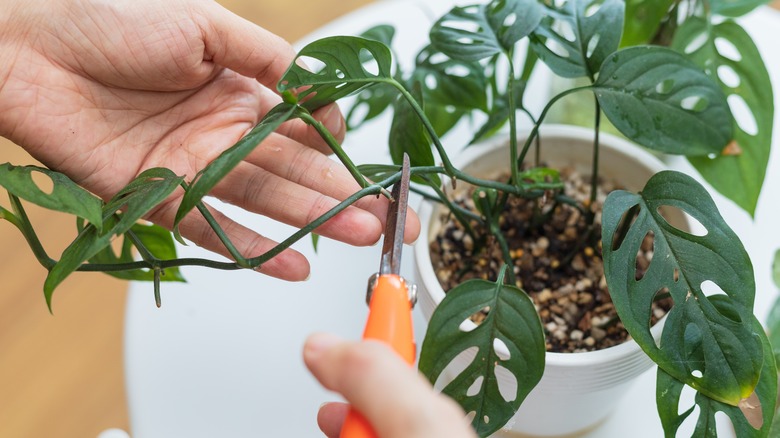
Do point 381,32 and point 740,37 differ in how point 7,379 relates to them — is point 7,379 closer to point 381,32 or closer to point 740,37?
point 381,32

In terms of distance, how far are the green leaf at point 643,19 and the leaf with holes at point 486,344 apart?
1.35 ft

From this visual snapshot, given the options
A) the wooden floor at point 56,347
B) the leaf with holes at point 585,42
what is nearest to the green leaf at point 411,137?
the leaf with holes at point 585,42

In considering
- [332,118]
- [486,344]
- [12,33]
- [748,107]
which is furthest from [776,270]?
[12,33]

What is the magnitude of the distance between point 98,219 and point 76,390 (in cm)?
98

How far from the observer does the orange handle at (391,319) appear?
18.9 inches

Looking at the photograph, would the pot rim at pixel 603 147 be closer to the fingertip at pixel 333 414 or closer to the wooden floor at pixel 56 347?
the fingertip at pixel 333 414

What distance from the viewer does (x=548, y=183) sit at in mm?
733

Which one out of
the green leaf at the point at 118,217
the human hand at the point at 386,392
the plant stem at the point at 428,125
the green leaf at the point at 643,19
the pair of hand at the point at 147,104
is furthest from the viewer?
the green leaf at the point at 643,19

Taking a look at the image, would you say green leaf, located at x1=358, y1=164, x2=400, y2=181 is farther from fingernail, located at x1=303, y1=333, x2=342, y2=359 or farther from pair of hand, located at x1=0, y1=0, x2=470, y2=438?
fingernail, located at x1=303, y1=333, x2=342, y2=359

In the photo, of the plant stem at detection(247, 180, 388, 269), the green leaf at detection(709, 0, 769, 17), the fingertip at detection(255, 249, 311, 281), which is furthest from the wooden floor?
the green leaf at detection(709, 0, 769, 17)

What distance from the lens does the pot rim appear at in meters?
0.64

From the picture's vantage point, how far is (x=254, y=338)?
0.87 meters

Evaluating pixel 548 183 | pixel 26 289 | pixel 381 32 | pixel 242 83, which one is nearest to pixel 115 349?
pixel 26 289

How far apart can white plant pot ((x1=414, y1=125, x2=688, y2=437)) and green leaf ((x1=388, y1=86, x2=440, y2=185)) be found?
62mm
